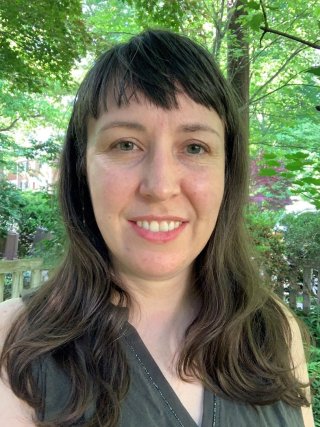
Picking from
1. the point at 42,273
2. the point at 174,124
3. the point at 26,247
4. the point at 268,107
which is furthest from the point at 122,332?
the point at 26,247

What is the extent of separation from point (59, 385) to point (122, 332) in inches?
8.9

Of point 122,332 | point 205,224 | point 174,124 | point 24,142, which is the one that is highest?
point 24,142

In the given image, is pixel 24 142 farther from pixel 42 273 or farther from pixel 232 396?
pixel 232 396

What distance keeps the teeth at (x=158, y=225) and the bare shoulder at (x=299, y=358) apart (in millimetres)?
661

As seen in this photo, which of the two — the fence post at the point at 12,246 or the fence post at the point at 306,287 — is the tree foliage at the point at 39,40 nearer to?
the fence post at the point at 12,246

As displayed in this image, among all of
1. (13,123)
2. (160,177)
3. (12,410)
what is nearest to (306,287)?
(160,177)

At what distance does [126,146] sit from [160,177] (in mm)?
135

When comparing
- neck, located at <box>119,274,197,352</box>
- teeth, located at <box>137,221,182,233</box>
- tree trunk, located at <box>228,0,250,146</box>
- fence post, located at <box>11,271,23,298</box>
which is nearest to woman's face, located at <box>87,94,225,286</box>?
teeth, located at <box>137,221,182,233</box>

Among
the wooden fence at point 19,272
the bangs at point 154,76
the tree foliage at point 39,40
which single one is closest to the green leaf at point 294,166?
the bangs at point 154,76

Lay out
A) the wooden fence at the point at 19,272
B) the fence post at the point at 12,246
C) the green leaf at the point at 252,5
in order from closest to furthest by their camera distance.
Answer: the green leaf at the point at 252,5, the wooden fence at the point at 19,272, the fence post at the point at 12,246

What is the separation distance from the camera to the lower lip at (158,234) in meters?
1.18

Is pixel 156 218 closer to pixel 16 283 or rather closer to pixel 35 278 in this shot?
pixel 16 283

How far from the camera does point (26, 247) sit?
7.97 m

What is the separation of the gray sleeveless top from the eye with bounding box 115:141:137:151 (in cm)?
53
